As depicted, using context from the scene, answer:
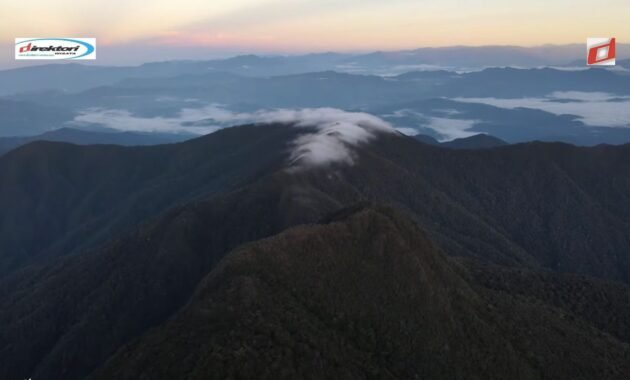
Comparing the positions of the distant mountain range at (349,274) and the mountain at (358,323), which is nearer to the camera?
the mountain at (358,323)

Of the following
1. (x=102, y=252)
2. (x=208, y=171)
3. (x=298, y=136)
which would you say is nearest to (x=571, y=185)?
(x=298, y=136)

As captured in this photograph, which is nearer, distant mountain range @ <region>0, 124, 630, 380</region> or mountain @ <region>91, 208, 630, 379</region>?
mountain @ <region>91, 208, 630, 379</region>

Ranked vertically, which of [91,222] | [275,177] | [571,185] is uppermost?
[275,177]

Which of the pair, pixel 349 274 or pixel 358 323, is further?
pixel 349 274

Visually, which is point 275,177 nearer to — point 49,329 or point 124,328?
point 124,328

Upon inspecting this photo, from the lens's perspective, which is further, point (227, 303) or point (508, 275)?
point (508, 275)

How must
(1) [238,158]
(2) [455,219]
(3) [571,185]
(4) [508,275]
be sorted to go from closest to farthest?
(4) [508,275] < (2) [455,219] < (3) [571,185] < (1) [238,158]

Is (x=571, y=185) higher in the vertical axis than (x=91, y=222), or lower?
higher

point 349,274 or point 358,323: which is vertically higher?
point 349,274
